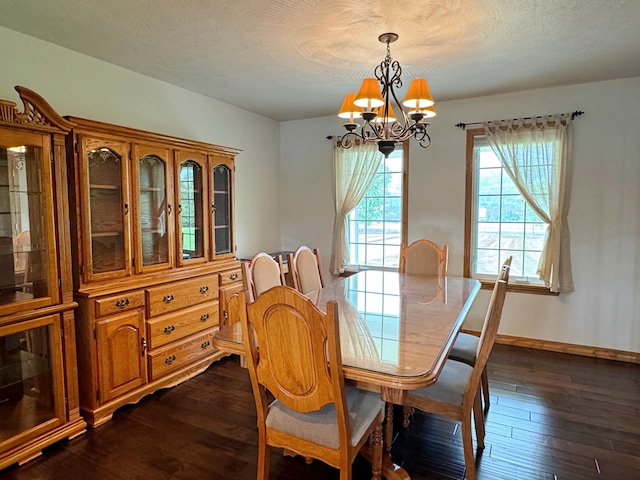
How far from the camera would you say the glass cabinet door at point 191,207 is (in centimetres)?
317

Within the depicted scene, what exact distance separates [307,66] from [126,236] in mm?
1873

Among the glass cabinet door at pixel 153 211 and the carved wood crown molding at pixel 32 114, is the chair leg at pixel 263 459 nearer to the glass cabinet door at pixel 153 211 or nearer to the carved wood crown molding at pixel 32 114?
the glass cabinet door at pixel 153 211

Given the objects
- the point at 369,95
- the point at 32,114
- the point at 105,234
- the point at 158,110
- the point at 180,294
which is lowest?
the point at 180,294

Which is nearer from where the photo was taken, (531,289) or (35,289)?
(35,289)

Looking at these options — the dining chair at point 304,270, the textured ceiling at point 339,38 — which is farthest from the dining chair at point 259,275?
the textured ceiling at point 339,38

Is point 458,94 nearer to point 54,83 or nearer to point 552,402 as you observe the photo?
point 552,402

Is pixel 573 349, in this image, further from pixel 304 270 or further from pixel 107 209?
pixel 107 209

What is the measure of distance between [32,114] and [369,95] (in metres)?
1.89

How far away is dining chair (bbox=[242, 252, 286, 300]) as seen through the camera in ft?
8.16

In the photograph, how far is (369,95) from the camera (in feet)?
7.10

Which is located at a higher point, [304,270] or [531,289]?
[304,270]

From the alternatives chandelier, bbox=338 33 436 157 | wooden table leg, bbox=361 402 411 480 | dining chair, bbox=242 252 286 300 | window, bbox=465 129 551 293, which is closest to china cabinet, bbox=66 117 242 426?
Result: dining chair, bbox=242 252 286 300

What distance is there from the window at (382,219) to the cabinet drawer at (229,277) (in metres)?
1.57

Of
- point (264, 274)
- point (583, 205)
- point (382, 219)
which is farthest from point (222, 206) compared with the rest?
point (583, 205)
